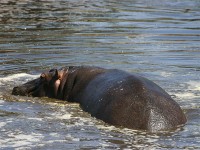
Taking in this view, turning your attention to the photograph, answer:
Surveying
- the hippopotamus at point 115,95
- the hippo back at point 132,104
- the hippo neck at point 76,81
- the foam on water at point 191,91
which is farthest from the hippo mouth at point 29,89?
the foam on water at point 191,91

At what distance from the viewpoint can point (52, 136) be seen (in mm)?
7699

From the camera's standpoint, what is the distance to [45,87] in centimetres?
1018

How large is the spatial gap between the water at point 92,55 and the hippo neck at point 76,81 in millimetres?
184

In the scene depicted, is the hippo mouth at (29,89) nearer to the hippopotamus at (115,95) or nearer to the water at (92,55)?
the hippopotamus at (115,95)

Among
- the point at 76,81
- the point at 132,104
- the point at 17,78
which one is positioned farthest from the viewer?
the point at 17,78

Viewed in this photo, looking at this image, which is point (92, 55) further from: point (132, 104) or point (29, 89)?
point (132, 104)

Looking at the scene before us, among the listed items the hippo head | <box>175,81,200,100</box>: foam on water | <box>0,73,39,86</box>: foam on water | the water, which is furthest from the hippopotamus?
<box>175,81,200,100</box>: foam on water

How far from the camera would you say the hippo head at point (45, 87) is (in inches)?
397

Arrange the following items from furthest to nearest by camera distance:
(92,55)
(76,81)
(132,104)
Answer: (92,55), (76,81), (132,104)

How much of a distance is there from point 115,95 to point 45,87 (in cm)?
207

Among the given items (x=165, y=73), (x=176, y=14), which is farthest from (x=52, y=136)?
(x=176, y=14)

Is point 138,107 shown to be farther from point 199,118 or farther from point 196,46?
point 196,46

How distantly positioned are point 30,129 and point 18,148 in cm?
77

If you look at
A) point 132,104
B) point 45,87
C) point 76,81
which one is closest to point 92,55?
point 45,87
